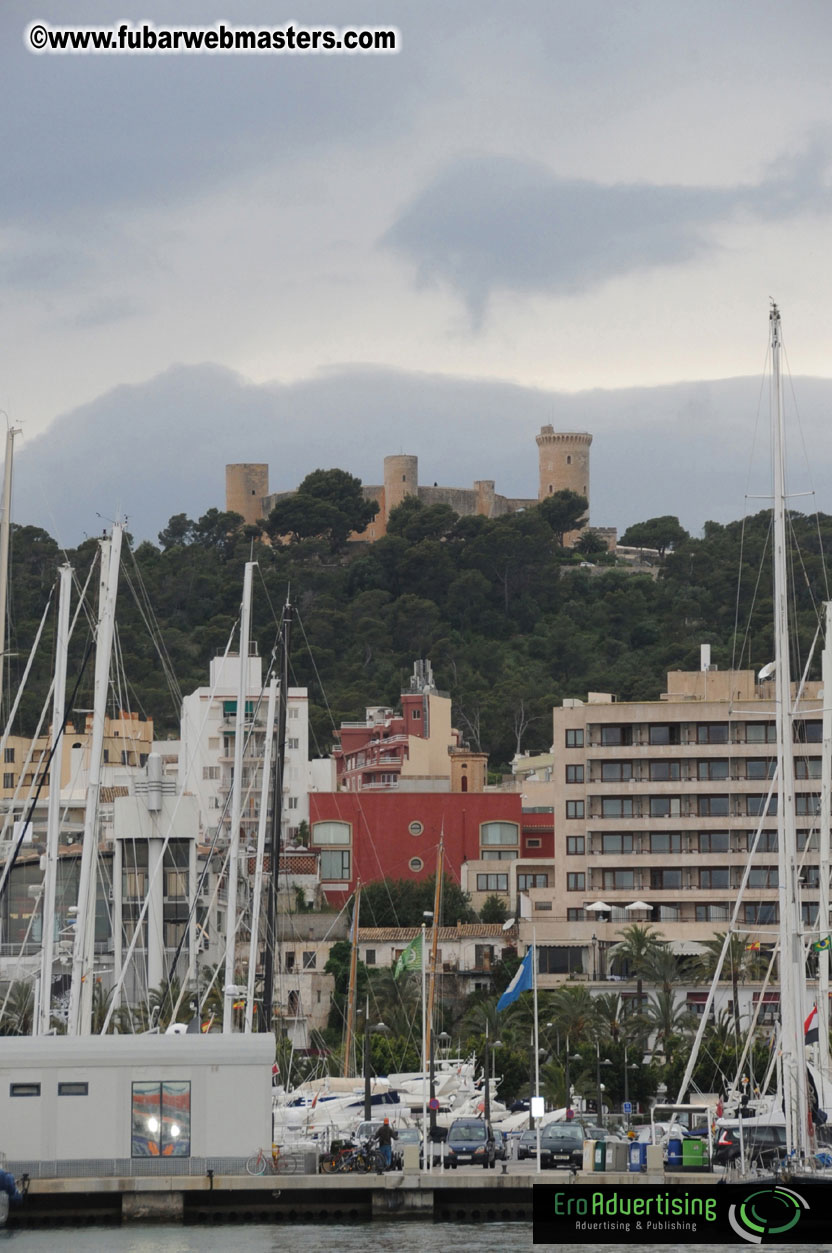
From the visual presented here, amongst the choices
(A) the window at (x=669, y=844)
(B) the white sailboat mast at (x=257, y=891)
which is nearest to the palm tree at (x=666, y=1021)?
(A) the window at (x=669, y=844)

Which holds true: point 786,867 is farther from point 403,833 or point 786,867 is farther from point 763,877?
point 403,833

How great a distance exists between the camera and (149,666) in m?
147

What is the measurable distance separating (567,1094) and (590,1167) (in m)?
19.7

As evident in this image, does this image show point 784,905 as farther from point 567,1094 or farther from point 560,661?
point 560,661

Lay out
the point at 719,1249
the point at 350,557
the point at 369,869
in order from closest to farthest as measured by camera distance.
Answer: the point at 719,1249 < the point at 369,869 < the point at 350,557

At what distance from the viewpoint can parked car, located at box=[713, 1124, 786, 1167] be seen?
4381 centimetres

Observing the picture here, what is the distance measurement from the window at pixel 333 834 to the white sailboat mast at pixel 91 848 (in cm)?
5911

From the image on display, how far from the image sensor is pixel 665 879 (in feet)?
324

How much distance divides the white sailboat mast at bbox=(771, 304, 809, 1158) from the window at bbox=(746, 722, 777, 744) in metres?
53.6

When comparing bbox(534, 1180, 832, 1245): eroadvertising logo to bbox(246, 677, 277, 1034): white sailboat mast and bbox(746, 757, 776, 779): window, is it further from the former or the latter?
bbox(746, 757, 776, 779): window

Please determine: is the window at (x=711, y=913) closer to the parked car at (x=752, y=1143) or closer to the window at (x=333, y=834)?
the window at (x=333, y=834)

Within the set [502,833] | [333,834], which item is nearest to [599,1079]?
[333,834]

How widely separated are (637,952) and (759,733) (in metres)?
19.2

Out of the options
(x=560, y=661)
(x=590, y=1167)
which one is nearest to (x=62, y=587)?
(x=590, y=1167)
